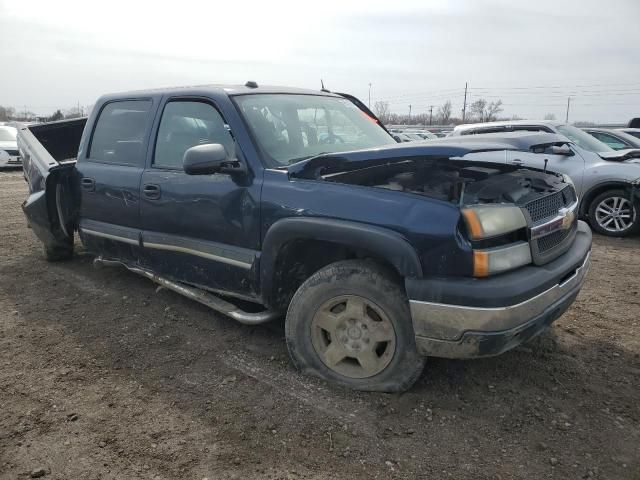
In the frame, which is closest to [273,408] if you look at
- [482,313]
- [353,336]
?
[353,336]

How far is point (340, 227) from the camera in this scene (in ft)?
9.04

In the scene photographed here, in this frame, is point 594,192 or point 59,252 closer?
point 59,252

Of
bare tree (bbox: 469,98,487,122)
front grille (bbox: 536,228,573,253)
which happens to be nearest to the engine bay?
front grille (bbox: 536,228,573,253)

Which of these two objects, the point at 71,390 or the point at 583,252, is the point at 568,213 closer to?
the point at 583,252

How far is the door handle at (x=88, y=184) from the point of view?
14.5ft

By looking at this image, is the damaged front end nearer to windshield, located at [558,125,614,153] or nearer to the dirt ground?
the dirt ground

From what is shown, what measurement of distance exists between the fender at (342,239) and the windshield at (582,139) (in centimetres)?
631

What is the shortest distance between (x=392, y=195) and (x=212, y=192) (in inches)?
52.3

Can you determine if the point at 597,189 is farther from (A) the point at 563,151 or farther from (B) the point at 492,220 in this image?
(B) the point at 492,220

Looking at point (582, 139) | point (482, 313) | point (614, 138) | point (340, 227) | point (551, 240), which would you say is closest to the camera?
point (482, 313)

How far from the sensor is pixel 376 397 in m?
2.88

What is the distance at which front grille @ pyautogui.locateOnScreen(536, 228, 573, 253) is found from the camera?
2.79 meters

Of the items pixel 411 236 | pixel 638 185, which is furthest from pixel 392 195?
pixel 638 185

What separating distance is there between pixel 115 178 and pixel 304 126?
1.69 meters
